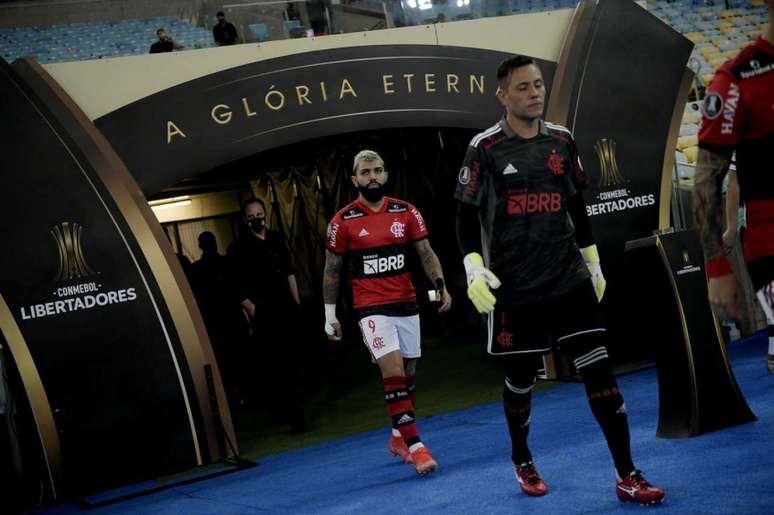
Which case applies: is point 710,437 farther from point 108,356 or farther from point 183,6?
point 183,6

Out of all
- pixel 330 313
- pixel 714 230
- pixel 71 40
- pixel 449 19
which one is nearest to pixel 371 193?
pixel 330 313

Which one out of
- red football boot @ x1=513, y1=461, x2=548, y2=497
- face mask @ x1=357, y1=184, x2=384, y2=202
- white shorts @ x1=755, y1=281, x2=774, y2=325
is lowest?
red football boot @ x1=513, y1=461, x2=548, y2=497

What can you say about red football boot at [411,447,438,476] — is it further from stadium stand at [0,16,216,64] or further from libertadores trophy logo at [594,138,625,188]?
stadium stand at [0,16,216,64]

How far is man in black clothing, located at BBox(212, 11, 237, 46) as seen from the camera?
325 inches

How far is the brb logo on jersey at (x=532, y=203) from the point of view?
4375 mm

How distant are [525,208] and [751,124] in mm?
1507

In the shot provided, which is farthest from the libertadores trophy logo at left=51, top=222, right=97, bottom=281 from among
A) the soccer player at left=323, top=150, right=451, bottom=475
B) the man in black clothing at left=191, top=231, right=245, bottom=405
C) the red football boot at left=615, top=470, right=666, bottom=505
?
the red football boot at left=615, top=470, right=666, bottom=505

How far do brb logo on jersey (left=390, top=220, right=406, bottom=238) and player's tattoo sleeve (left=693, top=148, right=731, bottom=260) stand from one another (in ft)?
11.1

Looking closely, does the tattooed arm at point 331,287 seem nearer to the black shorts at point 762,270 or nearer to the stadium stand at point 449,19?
the stadium stand at point 449,19

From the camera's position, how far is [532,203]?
4.38 meters

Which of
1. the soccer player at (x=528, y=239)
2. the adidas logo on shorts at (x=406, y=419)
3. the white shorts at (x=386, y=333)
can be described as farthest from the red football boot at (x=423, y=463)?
the soccer player at (x=528, y=239)

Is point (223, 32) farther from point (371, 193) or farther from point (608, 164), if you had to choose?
point (608, 164)

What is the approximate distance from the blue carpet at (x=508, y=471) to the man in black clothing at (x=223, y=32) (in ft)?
11.6

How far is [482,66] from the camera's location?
29.2ft
